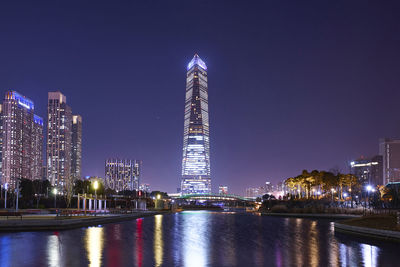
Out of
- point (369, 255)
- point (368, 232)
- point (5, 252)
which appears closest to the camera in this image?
point (5, 252)

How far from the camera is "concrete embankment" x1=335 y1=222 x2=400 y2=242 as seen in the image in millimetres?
34969

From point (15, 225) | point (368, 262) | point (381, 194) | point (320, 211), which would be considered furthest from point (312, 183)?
point (368, 262)

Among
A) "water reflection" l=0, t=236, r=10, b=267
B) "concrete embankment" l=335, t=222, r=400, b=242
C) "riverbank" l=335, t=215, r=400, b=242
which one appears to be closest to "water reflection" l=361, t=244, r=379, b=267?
"concrete embankment" l=335, t=222, r=400, b=242

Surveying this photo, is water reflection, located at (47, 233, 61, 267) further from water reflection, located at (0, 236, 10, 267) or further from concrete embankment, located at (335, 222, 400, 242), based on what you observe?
concrete embankment, located at (335, 222, 400, 242)

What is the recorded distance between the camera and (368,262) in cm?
2377

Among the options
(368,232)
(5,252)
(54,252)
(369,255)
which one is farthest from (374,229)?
(5,252)

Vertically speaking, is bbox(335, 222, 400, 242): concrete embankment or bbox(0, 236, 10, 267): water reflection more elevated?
bbox(0, 236, 10, 267): water reflection

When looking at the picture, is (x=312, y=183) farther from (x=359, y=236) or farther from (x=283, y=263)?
(x=283, y=263)

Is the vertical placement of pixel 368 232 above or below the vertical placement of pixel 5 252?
below

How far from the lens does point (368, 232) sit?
39.9 meters

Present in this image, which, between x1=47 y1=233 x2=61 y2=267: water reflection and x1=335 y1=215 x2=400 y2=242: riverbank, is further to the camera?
x1=335 y1=215 x2=400 y2=242: riverbank

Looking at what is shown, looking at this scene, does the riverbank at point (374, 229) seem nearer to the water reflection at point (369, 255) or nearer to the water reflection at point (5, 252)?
the water reflection at point (369, 255)

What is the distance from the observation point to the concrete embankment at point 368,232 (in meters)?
35.0

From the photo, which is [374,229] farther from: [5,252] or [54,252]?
[5,252]
